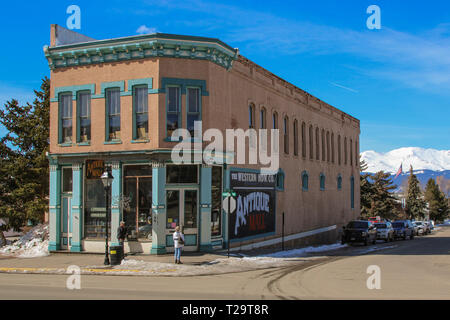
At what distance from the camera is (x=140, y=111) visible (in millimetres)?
21641

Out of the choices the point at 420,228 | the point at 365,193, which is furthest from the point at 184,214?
the point at 365,193

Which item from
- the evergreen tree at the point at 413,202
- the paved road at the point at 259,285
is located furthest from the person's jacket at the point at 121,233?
the evergreen tree at the point at 413,202

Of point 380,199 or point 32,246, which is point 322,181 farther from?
point 380,199

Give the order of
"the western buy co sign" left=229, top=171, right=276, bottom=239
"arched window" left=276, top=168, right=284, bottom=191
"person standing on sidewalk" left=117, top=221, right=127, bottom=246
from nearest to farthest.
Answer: "person standing on sidewalk" left=117, top=221, right=127, bottom=246
"the western buy co sign" left=229, top=171, right=276, bottom=239
"arched window" left=276, top=168, right=284, bottom=191

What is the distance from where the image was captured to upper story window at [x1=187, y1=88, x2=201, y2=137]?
2153 cm

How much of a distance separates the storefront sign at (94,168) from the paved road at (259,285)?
6321mm

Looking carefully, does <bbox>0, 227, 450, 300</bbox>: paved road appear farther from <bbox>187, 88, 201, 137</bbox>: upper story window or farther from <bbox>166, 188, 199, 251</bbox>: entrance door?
<bbox>187, 88, 201, 137</bbox>: upper story window

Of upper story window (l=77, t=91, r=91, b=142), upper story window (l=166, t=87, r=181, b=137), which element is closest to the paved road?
upper story window (l=166, t=87, r=181, b=137)

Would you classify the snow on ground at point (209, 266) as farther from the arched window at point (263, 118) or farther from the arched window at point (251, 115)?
the arched window at point (263, 118)

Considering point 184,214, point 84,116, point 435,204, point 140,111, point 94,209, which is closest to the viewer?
point 184,214

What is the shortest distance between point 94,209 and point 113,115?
14.9ft

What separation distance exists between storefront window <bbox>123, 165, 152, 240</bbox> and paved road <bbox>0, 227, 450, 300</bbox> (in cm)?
534

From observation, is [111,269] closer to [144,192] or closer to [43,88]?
[144,192]

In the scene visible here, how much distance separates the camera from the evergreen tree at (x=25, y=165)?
2792cm
